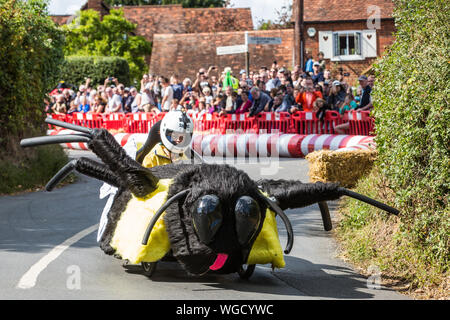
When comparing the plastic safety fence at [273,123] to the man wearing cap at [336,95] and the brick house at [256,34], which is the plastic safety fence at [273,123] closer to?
the man wearing cap at [336,95]

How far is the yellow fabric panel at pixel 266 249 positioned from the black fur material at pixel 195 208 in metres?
0.13

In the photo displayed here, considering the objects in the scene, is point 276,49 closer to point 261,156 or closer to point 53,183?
point 261,156

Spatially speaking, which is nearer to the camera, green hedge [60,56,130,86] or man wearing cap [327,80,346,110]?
man wearing cap [327,80,346,110]

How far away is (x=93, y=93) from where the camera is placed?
29.2 metres

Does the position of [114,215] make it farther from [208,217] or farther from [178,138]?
[208,217]

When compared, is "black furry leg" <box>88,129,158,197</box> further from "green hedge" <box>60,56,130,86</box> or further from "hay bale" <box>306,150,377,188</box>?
"green hedge" <box>60,56,130,86</box>

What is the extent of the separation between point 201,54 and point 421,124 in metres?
42.4

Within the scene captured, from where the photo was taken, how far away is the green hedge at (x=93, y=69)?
1832 inches

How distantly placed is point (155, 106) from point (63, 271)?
59.4 feet

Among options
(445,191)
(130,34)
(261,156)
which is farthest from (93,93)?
(130,34)

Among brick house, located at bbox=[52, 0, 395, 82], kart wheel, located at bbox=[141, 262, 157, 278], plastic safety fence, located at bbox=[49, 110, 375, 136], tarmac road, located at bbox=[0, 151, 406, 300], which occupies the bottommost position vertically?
tarmac road, located at bbox=[0, 151, 406, 300]

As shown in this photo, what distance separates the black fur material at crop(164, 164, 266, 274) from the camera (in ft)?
22.1

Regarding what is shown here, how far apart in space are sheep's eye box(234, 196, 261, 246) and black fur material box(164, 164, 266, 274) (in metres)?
0.07

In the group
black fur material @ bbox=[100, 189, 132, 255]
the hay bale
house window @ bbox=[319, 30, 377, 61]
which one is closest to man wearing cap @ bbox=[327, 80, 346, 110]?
the hay bale
